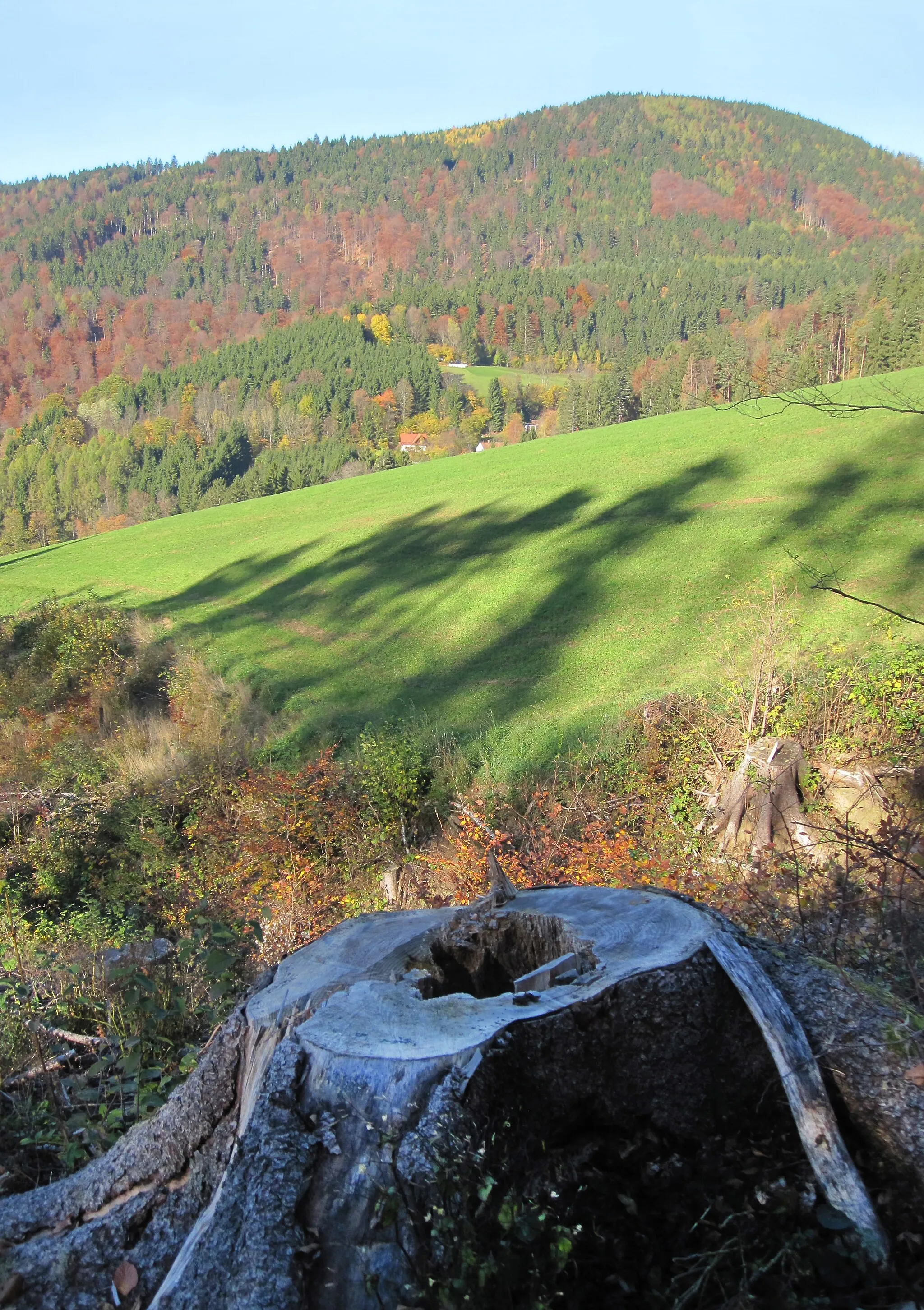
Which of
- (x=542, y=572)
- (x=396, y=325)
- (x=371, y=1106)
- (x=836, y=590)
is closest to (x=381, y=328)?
(x=396, y=325)

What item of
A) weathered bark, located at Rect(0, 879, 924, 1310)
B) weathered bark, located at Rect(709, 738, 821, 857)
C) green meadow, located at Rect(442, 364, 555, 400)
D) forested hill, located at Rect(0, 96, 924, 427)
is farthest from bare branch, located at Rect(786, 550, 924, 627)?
green meadow, located at Rect(442, 364, 555, 400)

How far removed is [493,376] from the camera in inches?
4840

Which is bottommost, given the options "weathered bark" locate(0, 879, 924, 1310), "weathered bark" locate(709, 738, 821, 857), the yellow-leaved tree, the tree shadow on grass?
the tree shadow on grass

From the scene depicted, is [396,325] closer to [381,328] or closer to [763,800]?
[381,328]

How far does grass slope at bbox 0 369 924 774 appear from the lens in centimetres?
1723

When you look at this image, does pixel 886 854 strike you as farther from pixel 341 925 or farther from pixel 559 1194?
pixel 341 925

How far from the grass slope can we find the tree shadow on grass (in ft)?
0.29

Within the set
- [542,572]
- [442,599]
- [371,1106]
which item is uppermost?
[371,1106]

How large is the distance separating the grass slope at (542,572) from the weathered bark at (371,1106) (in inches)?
407

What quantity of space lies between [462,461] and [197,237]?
17718cm

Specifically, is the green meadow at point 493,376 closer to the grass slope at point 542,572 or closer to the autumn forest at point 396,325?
the autumn forest at point 396,325

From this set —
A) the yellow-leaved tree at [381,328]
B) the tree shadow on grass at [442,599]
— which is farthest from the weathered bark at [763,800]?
the yellow-leaved tree at [381,328]

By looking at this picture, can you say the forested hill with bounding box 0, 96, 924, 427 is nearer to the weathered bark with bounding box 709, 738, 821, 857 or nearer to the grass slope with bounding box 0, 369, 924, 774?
the grass slope with bounding box 0, 369, 924, 774

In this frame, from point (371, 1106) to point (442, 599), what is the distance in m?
22.8
